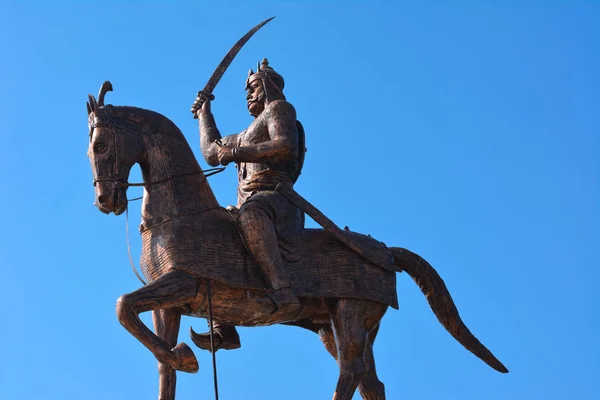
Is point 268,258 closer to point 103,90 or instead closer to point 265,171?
point 265,171

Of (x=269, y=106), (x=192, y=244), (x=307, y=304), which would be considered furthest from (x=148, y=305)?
(x=269, y=106)

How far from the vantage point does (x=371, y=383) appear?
1568cm

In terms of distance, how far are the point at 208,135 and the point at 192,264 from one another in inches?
89.0

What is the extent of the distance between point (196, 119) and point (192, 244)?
7.83ft

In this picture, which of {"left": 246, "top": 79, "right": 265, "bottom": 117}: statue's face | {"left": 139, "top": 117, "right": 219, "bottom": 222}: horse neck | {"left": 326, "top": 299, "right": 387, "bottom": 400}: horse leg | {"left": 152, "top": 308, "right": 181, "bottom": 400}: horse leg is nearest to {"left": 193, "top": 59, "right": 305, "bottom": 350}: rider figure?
{"left": 246, "top": 79, "right": 265, "bottom": 117}: statue's face

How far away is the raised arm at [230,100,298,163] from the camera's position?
1516 cm

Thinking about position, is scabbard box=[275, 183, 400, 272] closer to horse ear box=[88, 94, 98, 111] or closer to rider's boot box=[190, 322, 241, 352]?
rider's boot box=[190, 322, 241, 352]

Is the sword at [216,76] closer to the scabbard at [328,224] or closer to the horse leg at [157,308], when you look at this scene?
the scabbard at [328,224]

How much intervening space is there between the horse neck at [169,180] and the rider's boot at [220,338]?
1.48 metres

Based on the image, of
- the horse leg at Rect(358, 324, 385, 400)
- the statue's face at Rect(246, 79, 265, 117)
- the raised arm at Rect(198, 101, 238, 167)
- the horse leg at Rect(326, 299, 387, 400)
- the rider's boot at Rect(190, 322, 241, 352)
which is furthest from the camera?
the statue's face at Rect(246, 79, 265, 117)

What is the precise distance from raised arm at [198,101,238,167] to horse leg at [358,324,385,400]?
2699 millimetres

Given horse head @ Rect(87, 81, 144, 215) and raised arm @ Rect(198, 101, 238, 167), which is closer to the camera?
horse head @ Rect(87, 81, 144, 215)

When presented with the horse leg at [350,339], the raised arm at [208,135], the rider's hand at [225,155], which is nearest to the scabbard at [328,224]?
the horse leg at [350,339]

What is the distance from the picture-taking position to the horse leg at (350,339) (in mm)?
14906
